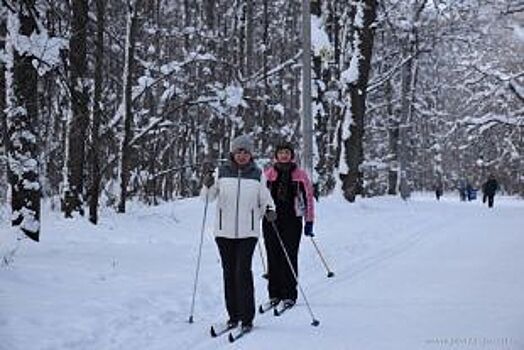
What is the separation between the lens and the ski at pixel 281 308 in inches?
358

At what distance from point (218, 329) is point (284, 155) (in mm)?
2678

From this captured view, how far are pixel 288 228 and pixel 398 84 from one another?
39.0m

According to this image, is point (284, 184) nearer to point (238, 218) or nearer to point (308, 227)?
point (308, 227)

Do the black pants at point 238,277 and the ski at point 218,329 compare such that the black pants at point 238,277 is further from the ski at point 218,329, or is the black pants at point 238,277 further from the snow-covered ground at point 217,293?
the snow-covered ground at point 217,293

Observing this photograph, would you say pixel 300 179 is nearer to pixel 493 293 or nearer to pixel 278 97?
pixel 493 293

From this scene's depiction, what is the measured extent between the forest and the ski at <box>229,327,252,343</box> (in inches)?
137

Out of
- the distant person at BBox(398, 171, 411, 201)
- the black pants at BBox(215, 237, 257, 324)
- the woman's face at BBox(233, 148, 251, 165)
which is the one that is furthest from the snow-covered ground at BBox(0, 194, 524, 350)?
the distant person at BBox(398, 171, 411, 201)

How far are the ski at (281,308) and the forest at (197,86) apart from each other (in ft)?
11.3

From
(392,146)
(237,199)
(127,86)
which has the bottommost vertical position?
(237,199)

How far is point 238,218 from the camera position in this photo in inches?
322

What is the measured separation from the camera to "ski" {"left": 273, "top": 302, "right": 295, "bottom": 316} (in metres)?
9.09

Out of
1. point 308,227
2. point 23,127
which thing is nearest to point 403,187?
point 308,227

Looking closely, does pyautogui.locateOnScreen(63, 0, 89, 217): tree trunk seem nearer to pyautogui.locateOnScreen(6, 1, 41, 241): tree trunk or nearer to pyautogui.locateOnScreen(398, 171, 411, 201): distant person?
pyautogui.locateOnScreen(6, 1, 41, 241): tree trunk

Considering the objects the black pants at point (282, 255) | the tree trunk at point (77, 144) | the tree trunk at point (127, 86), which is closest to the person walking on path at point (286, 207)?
the black pants at point (282, 255)
